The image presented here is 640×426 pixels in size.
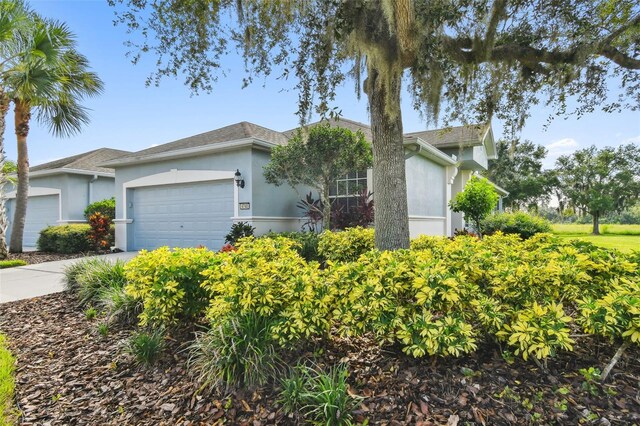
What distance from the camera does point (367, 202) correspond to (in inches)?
366

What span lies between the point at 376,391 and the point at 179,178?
1005 centimetres

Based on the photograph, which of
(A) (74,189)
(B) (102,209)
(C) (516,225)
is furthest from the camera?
(A) (74,189)

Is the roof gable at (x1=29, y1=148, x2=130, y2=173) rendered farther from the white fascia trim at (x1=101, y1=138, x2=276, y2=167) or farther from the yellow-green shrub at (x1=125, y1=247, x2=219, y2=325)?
the yellow-green shrub at (x1=125, y1=247, x2=219, y2=325)

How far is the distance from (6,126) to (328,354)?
1251 centimetres

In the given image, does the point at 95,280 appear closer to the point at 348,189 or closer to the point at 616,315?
the point at 616,315

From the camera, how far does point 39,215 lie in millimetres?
15430

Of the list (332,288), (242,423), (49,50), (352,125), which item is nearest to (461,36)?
(332,288)

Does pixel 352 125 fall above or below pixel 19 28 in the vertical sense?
below

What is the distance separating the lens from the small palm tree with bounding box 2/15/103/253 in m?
8.88

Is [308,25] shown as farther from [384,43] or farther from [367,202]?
[367,202]

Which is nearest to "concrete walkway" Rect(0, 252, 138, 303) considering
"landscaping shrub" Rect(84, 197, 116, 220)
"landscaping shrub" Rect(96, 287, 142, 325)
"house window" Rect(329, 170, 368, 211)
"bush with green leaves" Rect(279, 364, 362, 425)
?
"landscaping shrub" Rect(96, 287, 142, 325)

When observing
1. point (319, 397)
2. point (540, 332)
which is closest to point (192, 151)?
point (319, 397)

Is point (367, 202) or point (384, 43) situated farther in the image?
point (367, 202)

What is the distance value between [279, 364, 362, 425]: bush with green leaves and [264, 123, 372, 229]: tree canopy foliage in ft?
19.7
